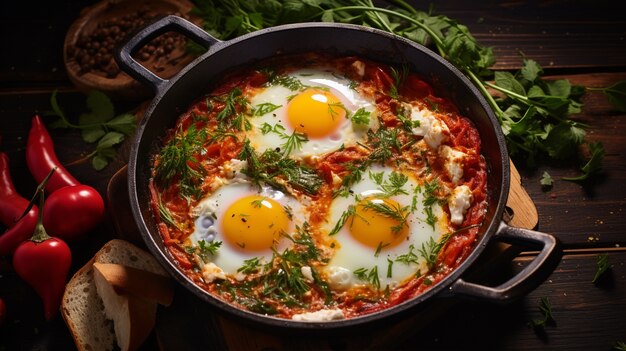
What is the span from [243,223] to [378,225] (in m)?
0.73

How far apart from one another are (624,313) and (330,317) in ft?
6.17

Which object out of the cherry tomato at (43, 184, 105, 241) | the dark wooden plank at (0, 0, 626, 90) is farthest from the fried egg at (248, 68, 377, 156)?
the dark wooden plank at (0, 0, 626, 90)

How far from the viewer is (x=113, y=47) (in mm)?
4891

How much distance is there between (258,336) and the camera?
3.85 m

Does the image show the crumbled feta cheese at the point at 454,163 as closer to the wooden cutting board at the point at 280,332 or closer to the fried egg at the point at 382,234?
the fried egg at the point at 382,234

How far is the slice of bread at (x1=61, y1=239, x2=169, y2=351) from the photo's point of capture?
4.04 metres

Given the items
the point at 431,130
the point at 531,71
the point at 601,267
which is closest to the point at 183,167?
the point at 431,130

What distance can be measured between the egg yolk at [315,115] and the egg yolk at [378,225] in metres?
0.61

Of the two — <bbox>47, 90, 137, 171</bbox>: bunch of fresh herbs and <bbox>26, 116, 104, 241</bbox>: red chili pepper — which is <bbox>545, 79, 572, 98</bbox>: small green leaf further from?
<bbox>26, 116, 104, 241</bbox>: red chili pepper

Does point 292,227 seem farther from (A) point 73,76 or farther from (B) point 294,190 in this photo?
(A) point 73,76

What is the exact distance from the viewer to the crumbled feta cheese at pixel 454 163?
4047mm

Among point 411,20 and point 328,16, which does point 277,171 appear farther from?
point 411,20

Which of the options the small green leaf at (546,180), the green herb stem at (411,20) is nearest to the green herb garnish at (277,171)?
the green herb stem at (411,20)

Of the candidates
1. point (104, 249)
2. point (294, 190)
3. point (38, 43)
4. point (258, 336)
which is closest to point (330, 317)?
point (258, 336)
